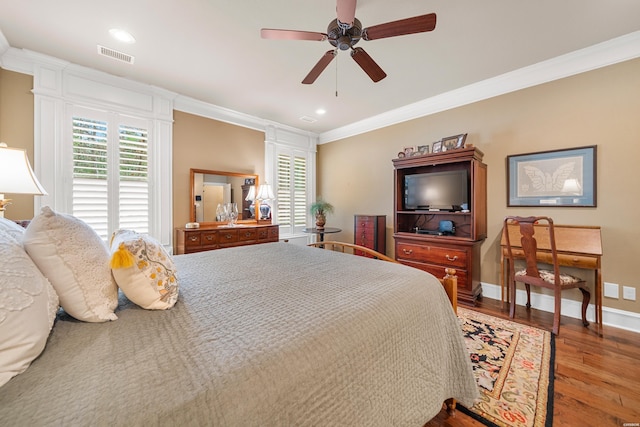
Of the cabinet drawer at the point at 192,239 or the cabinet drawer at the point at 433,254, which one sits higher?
the cabinet drawer at the point at 192,239

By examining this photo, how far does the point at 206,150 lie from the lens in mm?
3902

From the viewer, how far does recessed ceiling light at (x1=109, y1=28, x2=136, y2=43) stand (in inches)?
88.5

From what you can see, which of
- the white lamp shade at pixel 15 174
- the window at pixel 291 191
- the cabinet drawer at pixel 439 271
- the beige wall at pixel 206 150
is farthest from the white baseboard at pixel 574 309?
the white lamp shade at pixel 15 174

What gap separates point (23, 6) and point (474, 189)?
454cm

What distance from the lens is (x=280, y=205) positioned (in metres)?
4.88

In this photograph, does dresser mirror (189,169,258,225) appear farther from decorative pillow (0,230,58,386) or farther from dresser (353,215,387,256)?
decorative pillow (0,230,58,386)

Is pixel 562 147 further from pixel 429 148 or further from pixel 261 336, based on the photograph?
pixel 261 336

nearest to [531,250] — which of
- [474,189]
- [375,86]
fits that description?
[474,189]

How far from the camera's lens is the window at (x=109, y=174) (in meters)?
2.91

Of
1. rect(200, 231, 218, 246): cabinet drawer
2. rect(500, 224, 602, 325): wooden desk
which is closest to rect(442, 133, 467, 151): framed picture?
rect(500, 224, 602, 325): wooden desk

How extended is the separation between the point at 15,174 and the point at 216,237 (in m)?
2.08

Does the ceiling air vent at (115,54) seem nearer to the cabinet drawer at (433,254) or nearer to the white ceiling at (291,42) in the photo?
the white ceiling at (291,42)

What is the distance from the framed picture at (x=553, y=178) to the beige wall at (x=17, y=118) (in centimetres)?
551

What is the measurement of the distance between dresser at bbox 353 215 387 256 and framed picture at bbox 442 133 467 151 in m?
1.46
